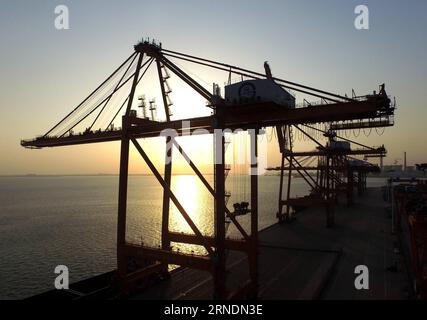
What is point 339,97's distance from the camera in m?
20.6

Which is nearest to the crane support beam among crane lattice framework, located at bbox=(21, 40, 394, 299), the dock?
crane lattice framework, located at bbox=(21, 40, 394, 299)

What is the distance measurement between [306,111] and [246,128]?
16.8 feet

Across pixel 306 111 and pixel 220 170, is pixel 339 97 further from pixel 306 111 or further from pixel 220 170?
pixel 220 170
